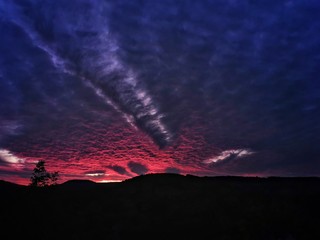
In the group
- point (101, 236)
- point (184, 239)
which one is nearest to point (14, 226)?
point (101, 236)

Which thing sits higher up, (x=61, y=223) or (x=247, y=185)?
(x=247, y=185)

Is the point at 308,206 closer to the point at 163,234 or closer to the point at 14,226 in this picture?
the point at 163,234

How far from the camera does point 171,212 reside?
1363 inches

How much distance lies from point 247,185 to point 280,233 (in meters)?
16.3

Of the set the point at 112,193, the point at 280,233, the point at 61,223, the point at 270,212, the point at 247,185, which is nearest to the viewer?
the point at 280,233

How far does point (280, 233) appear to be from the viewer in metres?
24.9

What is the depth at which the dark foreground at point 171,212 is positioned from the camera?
2681 cm

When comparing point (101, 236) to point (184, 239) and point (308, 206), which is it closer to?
point (184, 239)

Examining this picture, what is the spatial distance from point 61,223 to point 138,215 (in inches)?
414

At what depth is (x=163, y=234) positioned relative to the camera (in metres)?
30.0

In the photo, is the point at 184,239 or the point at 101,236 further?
the point at 101,236

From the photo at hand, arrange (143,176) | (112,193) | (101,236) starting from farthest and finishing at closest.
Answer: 1. (143,176)
2. (112,193)
3. (101,236)

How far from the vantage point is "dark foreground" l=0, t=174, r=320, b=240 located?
88.0 feet

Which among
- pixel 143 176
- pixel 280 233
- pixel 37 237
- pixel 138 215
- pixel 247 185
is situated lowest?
pixel 280 233
